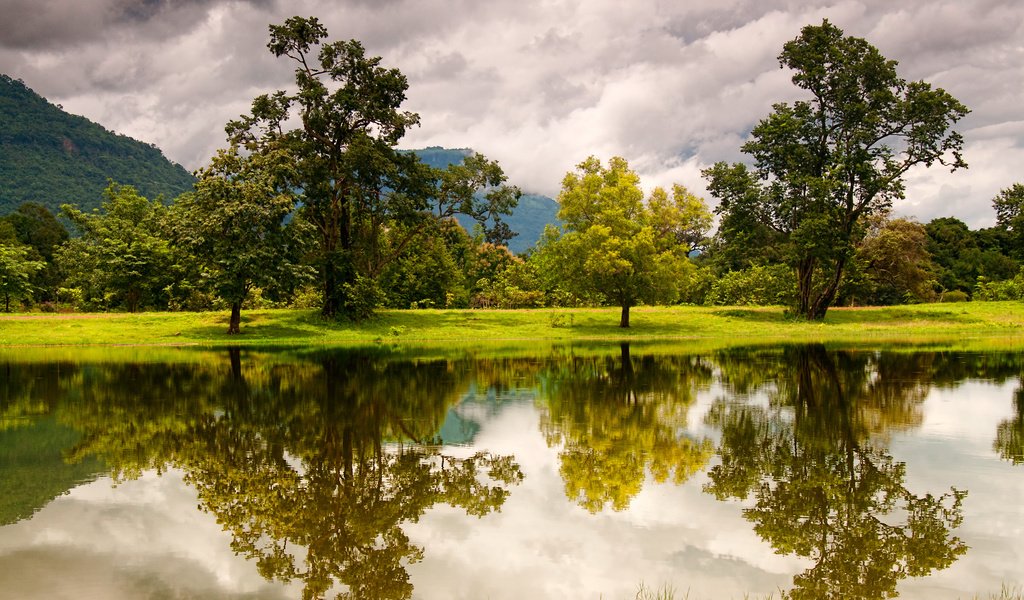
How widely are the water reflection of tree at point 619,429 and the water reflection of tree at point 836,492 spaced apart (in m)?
1.03

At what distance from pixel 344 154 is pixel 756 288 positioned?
4238 cm

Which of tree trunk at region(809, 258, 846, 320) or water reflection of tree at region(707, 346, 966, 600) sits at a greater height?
tree trunk at region(809, 258, 846, 320)

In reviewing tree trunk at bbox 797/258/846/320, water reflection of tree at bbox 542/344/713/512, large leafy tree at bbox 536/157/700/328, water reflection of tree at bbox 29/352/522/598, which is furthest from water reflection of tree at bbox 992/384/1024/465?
tree trunk at bbox 797/258/846/320

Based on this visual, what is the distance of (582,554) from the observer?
9.23 m

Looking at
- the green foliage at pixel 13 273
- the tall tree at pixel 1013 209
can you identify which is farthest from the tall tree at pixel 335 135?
the tall tree at pixel 1013 209

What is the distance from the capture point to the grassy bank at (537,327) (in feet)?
157

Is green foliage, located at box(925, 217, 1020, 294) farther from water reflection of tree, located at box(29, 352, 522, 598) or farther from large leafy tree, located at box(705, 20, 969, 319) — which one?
water reflection of tree, located at box(29, 352, 522, 598)

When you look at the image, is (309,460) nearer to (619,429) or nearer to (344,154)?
(619,429)

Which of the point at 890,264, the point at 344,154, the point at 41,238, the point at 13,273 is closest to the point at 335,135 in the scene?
the point at 344,154

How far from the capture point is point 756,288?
72.1m

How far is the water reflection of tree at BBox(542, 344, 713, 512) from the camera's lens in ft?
41.1

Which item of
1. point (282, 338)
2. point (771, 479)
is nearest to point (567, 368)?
point (771, 479)

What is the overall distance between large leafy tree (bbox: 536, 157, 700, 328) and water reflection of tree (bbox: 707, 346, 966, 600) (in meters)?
31.4

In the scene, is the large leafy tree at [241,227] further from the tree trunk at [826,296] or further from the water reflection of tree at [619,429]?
the tree trunk at [826,296]
